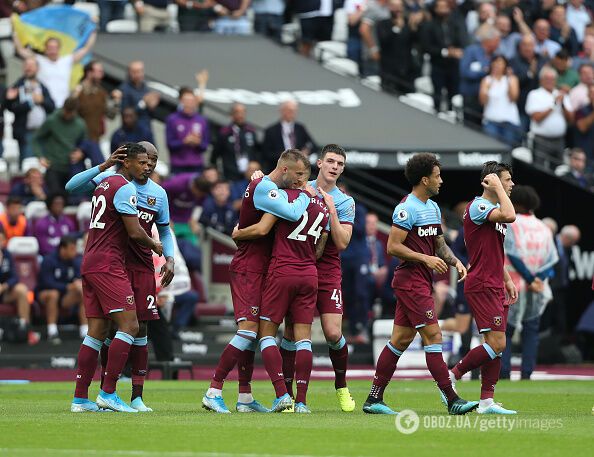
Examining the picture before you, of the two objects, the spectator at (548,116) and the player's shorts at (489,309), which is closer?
the player's shorts at (489,309)

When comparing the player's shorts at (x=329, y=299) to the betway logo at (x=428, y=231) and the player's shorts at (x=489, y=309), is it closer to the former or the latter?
the betway logo at (x=428, y=231)

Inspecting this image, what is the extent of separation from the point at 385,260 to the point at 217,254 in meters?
2.85

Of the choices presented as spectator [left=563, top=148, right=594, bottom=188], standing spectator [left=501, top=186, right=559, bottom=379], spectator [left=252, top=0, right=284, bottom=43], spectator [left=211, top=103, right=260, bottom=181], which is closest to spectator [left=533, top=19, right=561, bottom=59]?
spectator [left=563, top=148, right=594, bottom=188]

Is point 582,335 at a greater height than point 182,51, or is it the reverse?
point 182,51

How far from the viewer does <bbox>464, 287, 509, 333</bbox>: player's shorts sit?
14023mm

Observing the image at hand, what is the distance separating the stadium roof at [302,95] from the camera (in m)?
27.2

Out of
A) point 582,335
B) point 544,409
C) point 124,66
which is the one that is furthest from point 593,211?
point 544,409

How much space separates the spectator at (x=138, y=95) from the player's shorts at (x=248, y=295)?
1165 cm

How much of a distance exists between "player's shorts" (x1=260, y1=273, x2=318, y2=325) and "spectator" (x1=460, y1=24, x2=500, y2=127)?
49.4 ft

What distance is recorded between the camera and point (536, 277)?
1945 centimetres

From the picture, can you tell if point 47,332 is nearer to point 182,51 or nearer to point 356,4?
point 182,51

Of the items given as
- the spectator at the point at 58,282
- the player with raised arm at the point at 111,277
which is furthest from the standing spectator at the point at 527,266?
the spectator at the point at 58,282

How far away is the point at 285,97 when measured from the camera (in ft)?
95.3

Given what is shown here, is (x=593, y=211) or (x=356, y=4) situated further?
(x=356, y=4)
